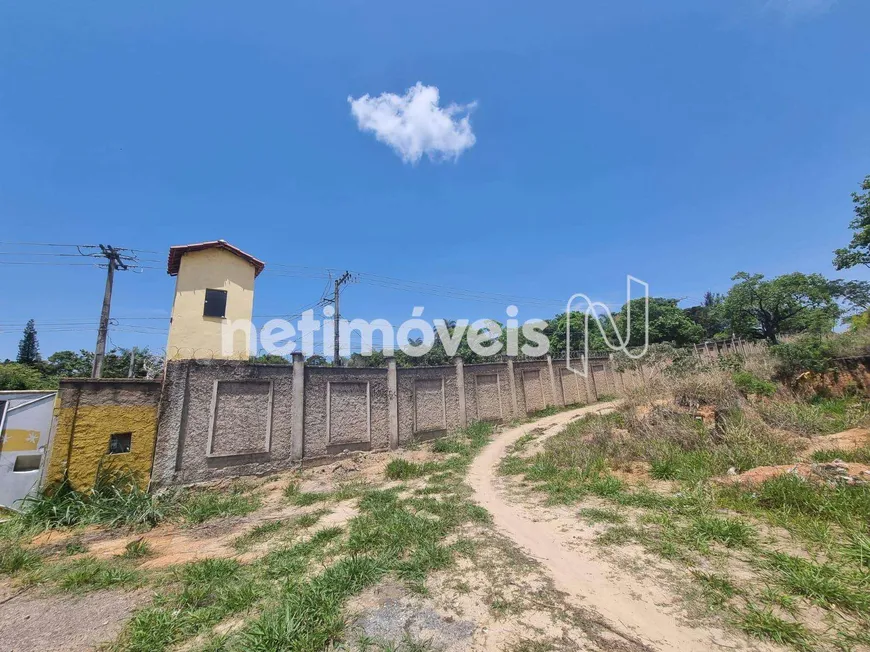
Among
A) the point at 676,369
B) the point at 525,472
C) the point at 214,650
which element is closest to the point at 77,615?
the point at 214,650

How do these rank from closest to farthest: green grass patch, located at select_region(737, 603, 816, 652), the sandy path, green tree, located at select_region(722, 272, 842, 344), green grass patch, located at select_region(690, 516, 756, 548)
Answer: green grass patch, located at select_region(737, 603, 816, 652)
the sandy path
green grass patch, located at select_region(690, 516, 756, 548)
green tree, located at select_region(722, 272, 842, 344)

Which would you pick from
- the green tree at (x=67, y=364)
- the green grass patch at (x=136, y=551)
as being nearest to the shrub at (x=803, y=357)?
the green grass patch at (x=136, y=551)

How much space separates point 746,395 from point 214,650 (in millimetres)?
11828

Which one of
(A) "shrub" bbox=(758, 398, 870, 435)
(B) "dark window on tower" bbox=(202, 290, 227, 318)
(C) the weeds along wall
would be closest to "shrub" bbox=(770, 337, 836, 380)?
(A) "shrub" bbox=(758, 398, 870, 435)

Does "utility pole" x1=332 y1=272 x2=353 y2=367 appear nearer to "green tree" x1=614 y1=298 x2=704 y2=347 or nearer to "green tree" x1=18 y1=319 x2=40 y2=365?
"green tree" x1=614 y1=298 x2=704 y2=347

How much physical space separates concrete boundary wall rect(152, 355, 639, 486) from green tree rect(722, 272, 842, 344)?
70.6ft

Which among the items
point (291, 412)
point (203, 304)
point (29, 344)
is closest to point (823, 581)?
point (291, 412)

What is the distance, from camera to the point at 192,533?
241 inches

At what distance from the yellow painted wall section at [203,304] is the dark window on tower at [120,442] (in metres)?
3.74

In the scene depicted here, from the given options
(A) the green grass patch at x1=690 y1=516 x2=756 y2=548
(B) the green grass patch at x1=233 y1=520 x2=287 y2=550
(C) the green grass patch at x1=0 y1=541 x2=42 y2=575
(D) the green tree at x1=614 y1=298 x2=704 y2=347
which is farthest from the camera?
(D) the green tree at x1=614 y1=298 x2=704 y2=347

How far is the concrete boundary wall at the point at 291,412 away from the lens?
8195mm

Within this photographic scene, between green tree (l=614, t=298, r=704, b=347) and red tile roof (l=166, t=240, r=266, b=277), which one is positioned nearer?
red tile roof (l=166, t=240, r=266, b=277)

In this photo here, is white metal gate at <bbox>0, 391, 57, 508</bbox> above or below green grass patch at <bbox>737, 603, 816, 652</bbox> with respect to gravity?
above

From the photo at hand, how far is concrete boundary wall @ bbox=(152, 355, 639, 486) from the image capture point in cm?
820
